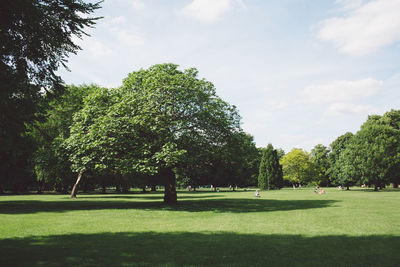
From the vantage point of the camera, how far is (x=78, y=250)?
953cm

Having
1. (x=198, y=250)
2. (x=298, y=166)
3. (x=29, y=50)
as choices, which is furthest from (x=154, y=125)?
(x=298, y=166)

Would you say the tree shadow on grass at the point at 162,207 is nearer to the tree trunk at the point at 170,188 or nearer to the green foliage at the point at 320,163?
the tree trunk at the point at 170,188

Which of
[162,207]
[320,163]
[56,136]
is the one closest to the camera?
[162,207]

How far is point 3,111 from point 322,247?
12.5 metres

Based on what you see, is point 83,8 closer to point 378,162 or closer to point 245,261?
point 245,261

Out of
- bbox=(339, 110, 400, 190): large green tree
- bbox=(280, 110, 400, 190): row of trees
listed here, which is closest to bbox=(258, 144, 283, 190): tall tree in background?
bbox=(280, 110, 400, 190): row of trees

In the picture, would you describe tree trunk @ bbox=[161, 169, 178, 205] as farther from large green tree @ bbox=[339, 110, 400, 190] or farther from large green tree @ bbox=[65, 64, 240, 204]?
large green tree @ bbox=[339, 110, 400, 190]

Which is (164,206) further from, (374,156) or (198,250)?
(374,156)

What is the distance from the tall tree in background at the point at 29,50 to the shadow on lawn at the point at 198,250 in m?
4.56

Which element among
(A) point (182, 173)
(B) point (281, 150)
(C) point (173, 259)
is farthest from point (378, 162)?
(B) point (281, 150)

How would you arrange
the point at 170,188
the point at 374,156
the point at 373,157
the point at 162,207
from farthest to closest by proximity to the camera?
the point at 373,157 < the point at 374,156 < the point at 170,188 < the point at 162,207

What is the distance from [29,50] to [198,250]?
33.0ft

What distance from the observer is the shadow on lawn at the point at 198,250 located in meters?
8.28

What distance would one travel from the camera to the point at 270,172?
8775cm
